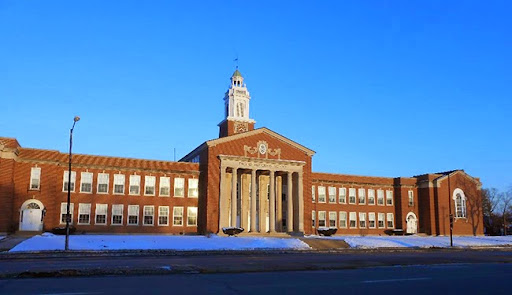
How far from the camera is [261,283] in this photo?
43.6 ft

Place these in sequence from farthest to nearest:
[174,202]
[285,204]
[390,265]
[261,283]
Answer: [285,204] < [174,202] < [390,265] < [261,283]

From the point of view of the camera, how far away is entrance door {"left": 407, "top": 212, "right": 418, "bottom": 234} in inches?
2781

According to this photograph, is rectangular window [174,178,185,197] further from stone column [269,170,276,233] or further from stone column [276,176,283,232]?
stone column [276,176,283,232]

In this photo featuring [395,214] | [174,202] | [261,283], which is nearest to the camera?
[261,283]

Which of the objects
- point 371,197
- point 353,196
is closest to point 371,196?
point 371,197

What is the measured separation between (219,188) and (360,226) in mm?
23714

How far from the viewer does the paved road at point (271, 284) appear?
11.6 metres

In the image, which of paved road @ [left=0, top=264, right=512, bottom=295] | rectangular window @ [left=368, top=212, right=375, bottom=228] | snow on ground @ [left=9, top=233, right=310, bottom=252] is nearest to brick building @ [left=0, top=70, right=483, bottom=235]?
rectangular window @ [left=368, top=212, right=375, bottom=228]

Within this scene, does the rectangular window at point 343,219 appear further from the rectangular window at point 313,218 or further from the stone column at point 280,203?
the stone column at point 280,203

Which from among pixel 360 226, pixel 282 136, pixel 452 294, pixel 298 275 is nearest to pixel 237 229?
pixel 282 136

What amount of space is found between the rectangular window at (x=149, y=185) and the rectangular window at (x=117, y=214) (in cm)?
340

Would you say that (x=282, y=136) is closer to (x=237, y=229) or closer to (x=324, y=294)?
(x=237, y=229)

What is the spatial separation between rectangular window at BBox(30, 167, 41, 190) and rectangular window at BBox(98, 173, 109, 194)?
20.8ft

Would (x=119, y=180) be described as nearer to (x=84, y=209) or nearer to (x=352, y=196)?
(x=84, y=209)
